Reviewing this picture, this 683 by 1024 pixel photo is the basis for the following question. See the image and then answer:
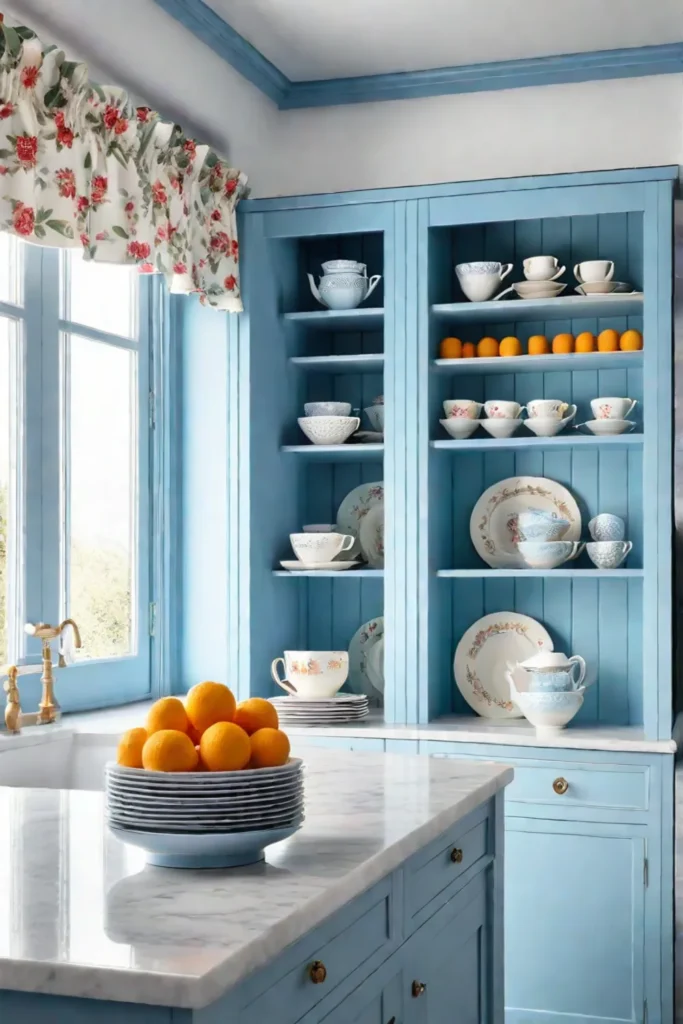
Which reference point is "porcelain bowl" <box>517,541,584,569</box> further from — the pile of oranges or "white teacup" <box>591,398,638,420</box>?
the pile of oranges

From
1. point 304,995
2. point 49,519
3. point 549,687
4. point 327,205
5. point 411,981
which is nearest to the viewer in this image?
point 304,995

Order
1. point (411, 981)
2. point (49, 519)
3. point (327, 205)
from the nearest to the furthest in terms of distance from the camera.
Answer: point (411, 981) → point (49, 519) → point (327, 205)

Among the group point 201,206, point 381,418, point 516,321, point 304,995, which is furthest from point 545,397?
point 304,995

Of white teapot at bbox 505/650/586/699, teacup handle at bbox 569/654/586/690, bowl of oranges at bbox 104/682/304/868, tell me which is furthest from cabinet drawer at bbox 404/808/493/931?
teacup handle at bbox 569/654/586/690

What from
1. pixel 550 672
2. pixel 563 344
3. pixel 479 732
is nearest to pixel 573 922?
pixel 479 732

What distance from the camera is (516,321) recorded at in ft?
13.1

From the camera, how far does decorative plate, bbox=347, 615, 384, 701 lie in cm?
410

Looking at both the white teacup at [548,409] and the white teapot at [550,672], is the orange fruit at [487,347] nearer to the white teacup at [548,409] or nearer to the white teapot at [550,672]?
the white teacup at [548,409]

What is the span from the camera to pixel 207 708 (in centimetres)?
170

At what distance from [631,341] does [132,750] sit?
2.37m

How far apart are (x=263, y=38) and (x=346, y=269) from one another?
73 centimetres

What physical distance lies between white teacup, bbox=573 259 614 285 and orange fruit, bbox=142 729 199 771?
7.92ft

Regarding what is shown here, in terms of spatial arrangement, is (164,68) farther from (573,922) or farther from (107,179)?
(573,922)

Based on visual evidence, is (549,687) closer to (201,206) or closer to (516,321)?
(516,321)
